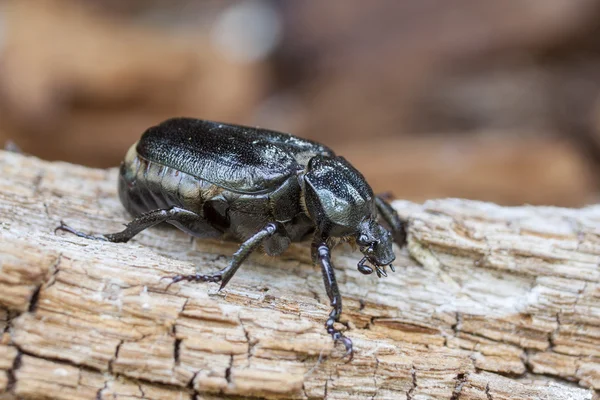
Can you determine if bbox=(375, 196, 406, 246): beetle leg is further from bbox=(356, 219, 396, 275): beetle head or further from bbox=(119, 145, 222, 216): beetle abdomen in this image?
bbox=(119, 145, 222, 216): beetle abdomen

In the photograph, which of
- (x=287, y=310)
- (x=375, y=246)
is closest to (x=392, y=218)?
(x=375, y=246)

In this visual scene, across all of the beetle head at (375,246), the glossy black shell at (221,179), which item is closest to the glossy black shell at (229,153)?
the glossy black shell at (221,179)

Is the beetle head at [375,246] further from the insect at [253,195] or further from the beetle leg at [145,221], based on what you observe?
the beetle leg at [145,221]

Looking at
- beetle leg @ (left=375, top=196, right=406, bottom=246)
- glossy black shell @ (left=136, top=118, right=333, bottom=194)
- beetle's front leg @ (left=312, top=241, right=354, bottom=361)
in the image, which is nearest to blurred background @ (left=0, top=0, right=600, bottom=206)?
beetle leg @ (left=375, top=196, right=406, bottom=246)

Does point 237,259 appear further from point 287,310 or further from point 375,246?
point 375,246

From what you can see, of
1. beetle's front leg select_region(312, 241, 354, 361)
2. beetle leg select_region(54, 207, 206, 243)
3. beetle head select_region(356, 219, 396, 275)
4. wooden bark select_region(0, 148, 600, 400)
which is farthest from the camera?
beetle head select_region(356, 219, 396, 275)
